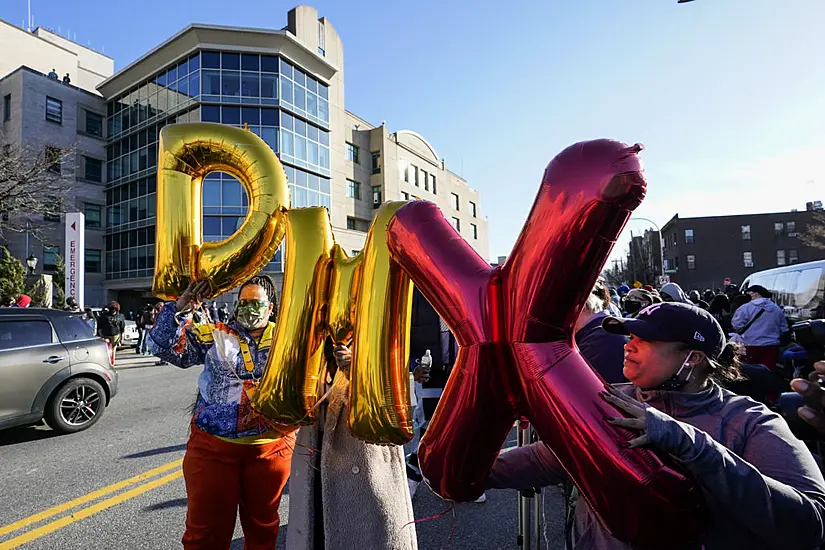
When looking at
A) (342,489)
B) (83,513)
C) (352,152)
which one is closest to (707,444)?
(342,489)

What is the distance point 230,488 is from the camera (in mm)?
2273

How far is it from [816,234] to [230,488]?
43099mm

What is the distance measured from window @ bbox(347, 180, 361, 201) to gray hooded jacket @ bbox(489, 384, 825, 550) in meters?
35.7

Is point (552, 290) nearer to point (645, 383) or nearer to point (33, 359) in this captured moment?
point (645, 383)

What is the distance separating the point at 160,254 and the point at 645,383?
2.00 m

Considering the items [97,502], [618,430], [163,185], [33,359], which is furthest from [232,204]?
[618,430]

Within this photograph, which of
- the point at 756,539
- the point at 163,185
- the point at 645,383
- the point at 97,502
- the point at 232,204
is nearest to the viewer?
the point at 756,539

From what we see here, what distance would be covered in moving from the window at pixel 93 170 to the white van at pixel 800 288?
36.8 metres

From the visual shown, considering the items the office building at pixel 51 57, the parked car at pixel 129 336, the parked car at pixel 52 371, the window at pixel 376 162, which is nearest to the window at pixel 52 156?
the parked car at pixel 129 336

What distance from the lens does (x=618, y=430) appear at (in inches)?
44.1

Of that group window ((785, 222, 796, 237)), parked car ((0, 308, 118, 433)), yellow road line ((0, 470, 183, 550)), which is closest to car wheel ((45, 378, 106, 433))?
parked car ((0, 308, 118, 433))

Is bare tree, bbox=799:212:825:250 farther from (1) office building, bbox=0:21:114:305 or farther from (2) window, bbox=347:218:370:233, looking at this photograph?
(1) office building, bbox=0:21:114:305

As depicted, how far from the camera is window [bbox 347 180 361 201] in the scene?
3644cm

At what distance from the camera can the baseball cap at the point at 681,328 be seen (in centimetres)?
152
